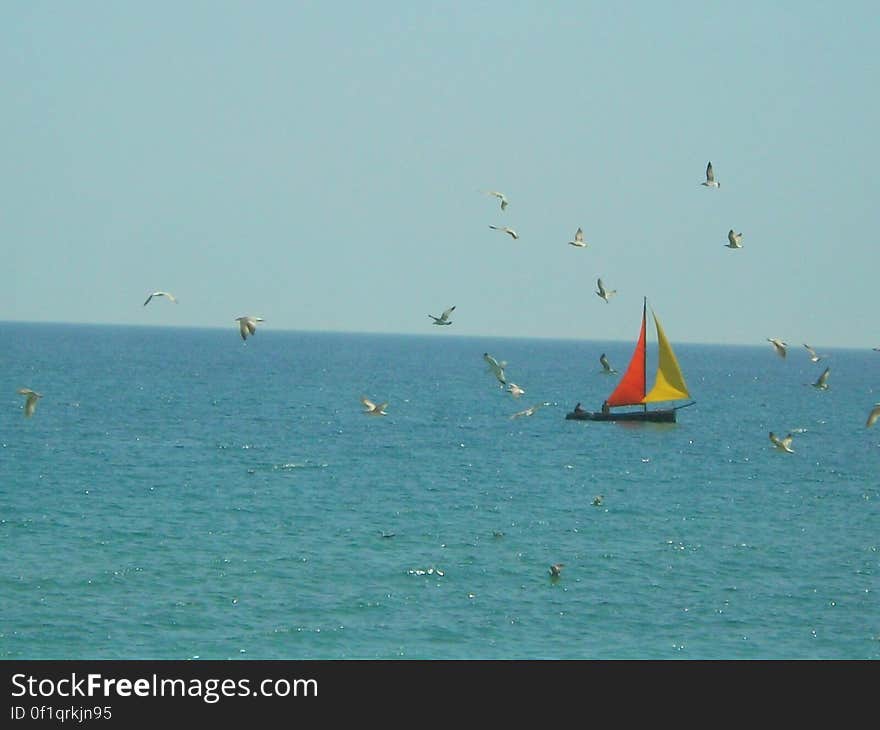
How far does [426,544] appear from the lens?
55.5 m

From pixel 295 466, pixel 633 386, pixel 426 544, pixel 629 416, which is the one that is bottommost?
pixel 426 544

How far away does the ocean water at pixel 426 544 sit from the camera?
41.0m

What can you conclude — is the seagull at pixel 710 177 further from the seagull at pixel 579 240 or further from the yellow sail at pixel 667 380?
the yellow sail at pixel 667 380

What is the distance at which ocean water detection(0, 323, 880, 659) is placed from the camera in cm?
4103

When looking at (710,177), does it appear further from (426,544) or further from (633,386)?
(633,386)

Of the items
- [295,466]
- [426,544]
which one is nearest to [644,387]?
[295,466]

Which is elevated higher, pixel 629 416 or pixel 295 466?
pixel 629 416

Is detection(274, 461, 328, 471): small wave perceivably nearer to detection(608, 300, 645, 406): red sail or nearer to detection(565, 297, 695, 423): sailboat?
detection(565, 297, 695, 423): sailboat

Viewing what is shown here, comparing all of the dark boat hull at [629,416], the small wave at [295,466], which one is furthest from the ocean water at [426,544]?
the dark boat hull at [629,416]

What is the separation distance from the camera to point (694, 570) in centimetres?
5150

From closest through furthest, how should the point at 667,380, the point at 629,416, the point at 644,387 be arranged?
the point at 667,380
the point at 644,387
the point at 629,416
